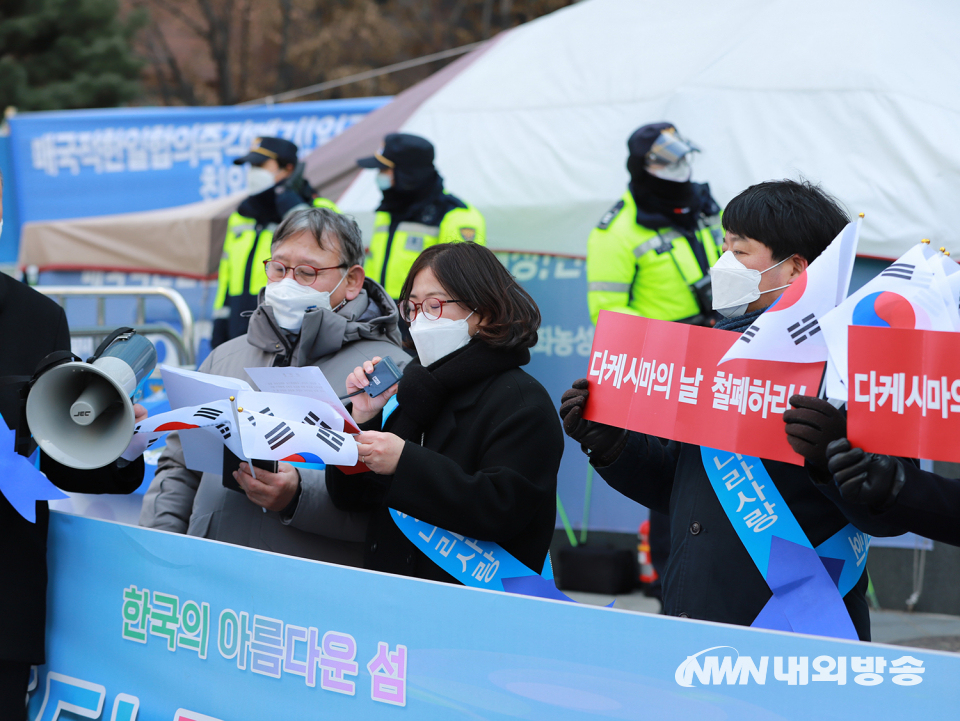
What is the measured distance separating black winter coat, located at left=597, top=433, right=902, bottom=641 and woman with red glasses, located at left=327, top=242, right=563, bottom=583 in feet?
0.75

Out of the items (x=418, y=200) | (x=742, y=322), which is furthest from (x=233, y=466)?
(x=418, y=200)

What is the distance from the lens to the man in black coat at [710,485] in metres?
2.27

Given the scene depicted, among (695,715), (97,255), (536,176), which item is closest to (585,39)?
(536,176)

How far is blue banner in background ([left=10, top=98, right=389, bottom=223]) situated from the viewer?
10160 millimetres

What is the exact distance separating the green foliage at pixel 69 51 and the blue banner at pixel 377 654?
22024 millimetres

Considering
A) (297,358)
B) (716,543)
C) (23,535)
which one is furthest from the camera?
(297,358)

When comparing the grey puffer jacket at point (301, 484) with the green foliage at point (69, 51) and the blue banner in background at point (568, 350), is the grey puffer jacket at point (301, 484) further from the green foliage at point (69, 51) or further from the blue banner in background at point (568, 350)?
the green foliage at point (69, 51)

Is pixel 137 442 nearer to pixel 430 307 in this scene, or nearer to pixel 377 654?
pixel 430 307

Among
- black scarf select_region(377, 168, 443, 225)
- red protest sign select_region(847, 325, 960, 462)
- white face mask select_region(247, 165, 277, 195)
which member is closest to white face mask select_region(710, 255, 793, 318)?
red protest sign select_region(847, 325, 960, 462)

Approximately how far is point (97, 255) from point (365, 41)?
16.6 m

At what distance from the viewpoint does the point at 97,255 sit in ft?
31.2

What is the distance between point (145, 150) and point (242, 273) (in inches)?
228

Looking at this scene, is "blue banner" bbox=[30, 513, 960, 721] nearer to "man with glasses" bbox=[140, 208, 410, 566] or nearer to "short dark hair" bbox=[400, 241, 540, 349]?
"man with glasses" bbox=[140, 208, 410, 566]

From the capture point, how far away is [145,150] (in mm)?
11305
